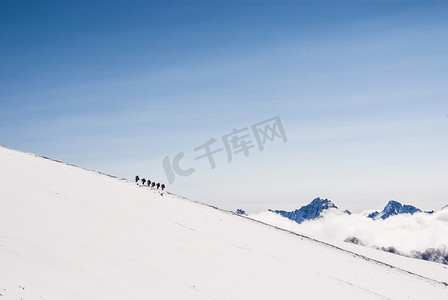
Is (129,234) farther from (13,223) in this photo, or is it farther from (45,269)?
(45,269)

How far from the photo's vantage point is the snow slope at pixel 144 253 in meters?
19.5

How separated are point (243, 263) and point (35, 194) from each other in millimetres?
18569

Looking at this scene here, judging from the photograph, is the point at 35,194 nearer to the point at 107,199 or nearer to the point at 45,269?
the point at 107,199

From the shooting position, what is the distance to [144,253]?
2623cm

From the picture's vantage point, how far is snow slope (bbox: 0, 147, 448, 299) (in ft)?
63.8

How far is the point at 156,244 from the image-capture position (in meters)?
29.0

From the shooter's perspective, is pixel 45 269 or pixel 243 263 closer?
pixel 45 269

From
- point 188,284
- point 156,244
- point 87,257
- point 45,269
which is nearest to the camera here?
point 45,269

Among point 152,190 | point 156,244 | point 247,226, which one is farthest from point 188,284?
point 152,190

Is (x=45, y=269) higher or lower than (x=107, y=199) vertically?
lower

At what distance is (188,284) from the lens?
23.6m

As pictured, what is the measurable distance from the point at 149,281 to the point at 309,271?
1963 centimetres

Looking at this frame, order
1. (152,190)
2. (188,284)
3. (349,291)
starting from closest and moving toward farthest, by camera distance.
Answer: (188,284) < (349,291) < (152,190)

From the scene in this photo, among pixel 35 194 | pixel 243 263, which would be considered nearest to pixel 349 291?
pixel 243 263
